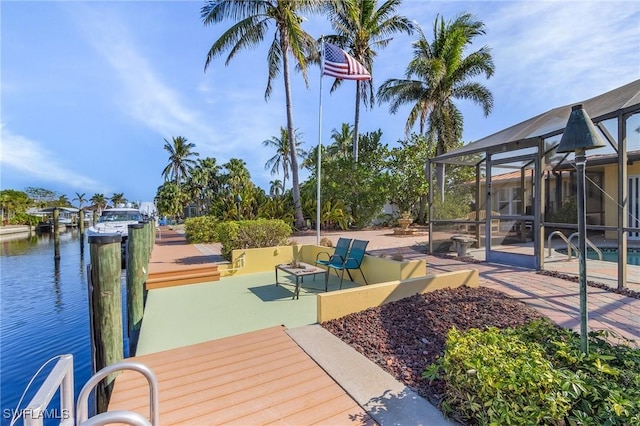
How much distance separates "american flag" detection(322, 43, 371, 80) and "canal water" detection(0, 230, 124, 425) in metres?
9.52

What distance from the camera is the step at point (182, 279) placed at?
710cm

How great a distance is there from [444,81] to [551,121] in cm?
1176

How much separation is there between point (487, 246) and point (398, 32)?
54.6 ft

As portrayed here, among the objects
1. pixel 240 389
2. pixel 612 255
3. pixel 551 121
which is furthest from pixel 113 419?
pixel 612 255

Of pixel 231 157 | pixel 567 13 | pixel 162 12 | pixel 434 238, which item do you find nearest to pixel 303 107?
pixel 162 12

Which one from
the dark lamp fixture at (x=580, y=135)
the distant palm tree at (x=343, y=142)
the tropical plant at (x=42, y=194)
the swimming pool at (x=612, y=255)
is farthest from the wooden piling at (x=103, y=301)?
A: the tropical plant at (x=42, y=194)

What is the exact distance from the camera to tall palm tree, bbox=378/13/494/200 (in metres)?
16.8

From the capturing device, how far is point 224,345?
12.5 feet

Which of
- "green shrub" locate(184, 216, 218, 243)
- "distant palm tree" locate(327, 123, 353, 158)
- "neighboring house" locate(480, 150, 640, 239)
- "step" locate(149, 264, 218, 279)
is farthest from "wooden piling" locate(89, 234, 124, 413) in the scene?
"distant palm tree" locate(327, 123, 353, 158)

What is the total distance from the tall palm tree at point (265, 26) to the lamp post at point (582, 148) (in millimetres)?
12914

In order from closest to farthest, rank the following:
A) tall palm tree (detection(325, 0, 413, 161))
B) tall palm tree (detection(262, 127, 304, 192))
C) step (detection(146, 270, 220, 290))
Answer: step (detection(146, 270, 220, 290)), tall palm tree (detection(325, 0, 413, 161)), tall palm tree (detection(262, 127, 304, 192))

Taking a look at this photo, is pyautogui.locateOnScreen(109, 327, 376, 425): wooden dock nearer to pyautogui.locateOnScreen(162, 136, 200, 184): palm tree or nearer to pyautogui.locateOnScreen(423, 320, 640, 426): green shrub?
pyautogui.locateOnScreen(423, 320, 640, 426): green shrub

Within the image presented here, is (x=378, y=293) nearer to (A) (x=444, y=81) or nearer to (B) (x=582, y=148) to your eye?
(B) (x=582, y=148)

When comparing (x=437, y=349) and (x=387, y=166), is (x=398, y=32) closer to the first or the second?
(x=387, y=166)
